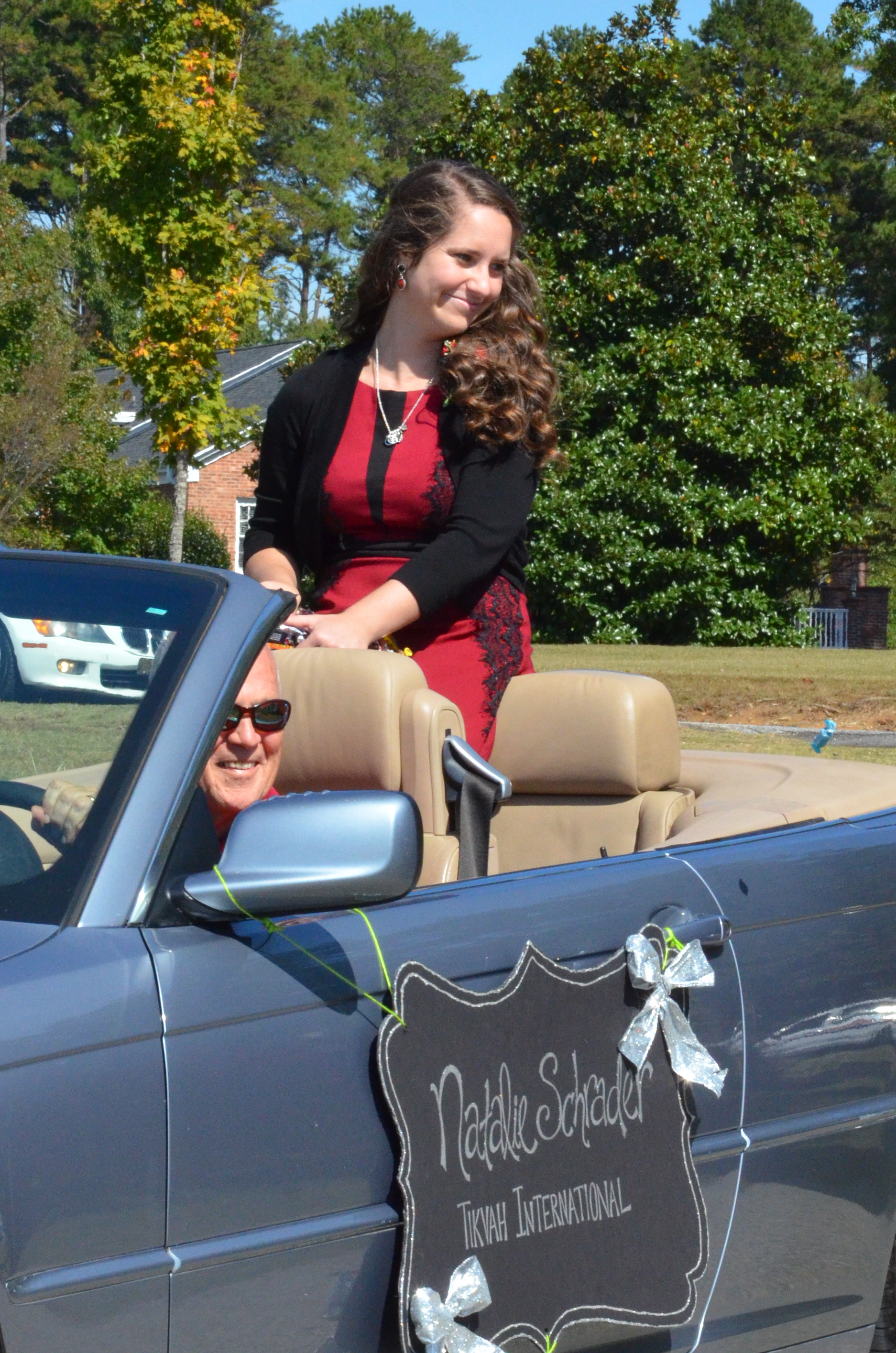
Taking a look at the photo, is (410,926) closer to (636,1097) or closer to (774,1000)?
(636,1097)

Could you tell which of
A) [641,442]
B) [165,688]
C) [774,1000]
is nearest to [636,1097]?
[774,1000]

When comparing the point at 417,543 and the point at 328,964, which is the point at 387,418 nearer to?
the point at 417,543

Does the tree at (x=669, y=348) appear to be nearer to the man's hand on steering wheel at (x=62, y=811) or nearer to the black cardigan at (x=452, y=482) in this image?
the black cardigan at (x=452, y=482)

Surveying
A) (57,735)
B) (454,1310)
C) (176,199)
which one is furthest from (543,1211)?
(176,199)

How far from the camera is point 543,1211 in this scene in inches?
82.5

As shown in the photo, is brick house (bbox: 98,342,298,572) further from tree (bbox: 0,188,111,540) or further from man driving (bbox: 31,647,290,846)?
man driving (bbox: 31,647,290,846)

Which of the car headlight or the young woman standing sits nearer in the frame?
the car headlight

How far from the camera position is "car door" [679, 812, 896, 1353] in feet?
7.82

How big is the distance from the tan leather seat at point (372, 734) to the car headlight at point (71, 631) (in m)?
0.75

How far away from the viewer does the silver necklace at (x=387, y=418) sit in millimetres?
3328

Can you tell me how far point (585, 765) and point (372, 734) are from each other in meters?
0.56

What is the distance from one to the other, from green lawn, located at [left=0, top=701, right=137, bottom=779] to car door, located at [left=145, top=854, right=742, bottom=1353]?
10.9 inches

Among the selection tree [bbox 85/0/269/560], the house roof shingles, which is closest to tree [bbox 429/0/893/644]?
tree [bbox 85/0/269/560]

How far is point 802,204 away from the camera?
22781mm
